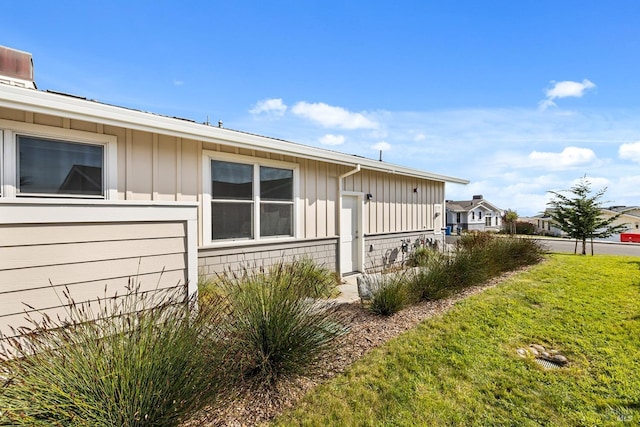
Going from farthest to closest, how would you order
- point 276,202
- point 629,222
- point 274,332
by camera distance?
point 629,222 < point 276,202 < point 274,332

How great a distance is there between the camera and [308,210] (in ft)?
23.3

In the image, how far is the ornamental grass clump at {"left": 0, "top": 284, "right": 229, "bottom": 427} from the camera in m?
1.65

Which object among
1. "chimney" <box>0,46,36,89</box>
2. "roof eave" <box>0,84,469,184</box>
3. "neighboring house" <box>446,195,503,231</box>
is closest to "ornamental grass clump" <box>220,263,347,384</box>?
"roof eave" <box>0,84,469,184</box>

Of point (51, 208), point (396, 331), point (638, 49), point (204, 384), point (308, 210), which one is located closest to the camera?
point (204, 384)

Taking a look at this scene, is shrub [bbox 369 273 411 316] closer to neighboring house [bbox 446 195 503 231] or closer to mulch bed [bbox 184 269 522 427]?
mulch bed [bbox 184 269 522 427]

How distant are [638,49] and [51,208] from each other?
13.5m

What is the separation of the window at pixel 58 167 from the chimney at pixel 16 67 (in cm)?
144

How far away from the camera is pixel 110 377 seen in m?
1.77

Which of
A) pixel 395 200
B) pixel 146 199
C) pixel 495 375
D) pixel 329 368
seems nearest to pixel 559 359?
pixel 495 375

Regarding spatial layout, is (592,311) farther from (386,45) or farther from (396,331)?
(386,45)

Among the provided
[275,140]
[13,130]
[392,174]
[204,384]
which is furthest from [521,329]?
[13,130]

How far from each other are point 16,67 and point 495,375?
7.70 metres

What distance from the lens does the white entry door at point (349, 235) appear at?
318 inches

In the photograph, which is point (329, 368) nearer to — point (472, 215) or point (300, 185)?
point (300, 185)
